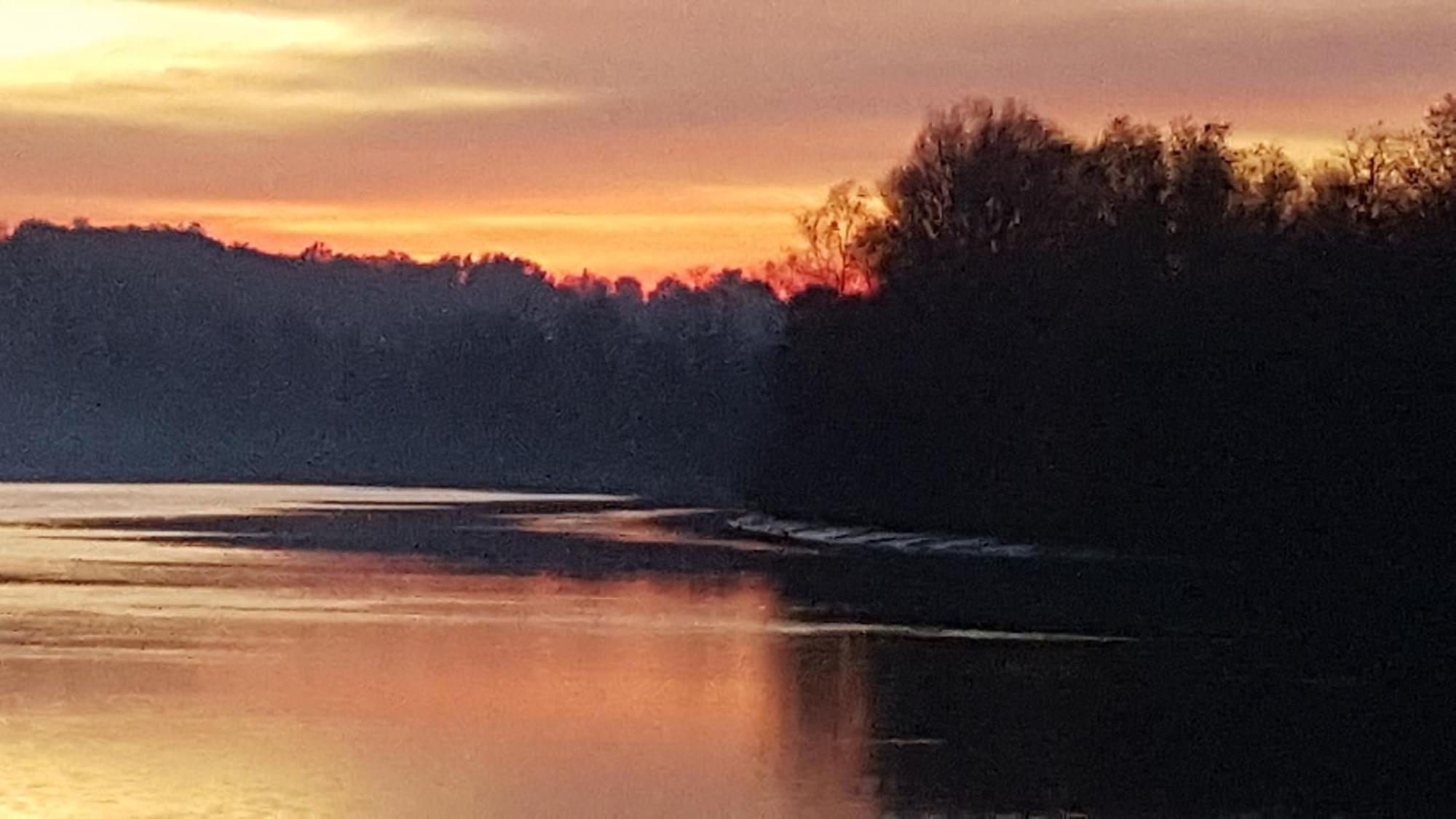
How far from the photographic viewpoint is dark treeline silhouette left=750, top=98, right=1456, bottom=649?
4897 centimetres

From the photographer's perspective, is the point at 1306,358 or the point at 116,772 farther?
the point at 1306,358

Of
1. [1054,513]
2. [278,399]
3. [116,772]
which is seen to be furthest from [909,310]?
[278,399]

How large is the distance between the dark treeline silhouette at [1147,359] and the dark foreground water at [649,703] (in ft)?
15.2

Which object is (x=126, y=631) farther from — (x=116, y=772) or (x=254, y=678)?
(x=116, y=772)

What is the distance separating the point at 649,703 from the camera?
85.6 ft

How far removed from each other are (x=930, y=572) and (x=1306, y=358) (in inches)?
316

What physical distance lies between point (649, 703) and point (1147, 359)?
33.9 meters

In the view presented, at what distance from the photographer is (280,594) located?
43.2 meters

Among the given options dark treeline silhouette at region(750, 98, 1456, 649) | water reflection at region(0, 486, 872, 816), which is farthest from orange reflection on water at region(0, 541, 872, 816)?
dark treeline silhouette at region(750, 98, 1456, 649)

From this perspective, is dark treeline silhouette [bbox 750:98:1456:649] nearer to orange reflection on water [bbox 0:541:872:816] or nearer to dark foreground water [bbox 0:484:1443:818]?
dark foreground water [bbox 0:484:1443:818]

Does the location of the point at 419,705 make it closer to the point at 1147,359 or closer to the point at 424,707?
the point at 424,707

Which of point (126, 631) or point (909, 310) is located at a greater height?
point (909, 310)

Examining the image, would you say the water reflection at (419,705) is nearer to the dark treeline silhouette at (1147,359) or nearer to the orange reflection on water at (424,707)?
the orange reflection on water at (424,707)

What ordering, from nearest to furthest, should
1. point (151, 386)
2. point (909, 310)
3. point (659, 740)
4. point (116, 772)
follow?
1. point (116, 772)
2. point (659, 740)
3. point (909, 310)
4. point (151, 386)
